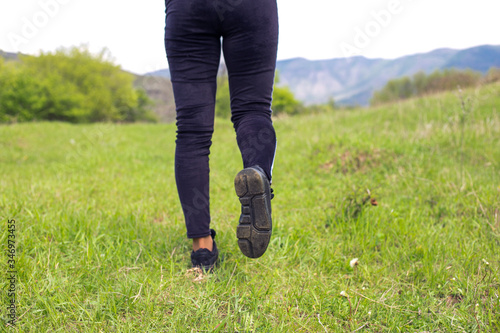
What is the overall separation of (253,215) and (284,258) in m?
0.63

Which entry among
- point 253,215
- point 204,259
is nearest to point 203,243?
point 204,259

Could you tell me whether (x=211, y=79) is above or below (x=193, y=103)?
above

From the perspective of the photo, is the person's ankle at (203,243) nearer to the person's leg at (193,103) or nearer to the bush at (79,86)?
the person's leg at (193,103)

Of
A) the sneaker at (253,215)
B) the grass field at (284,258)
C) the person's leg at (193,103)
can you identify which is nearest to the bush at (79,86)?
the grass field at (284,258)

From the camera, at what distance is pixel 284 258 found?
1654mm

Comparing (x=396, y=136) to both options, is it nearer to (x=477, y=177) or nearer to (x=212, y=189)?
(x=477, y=177)

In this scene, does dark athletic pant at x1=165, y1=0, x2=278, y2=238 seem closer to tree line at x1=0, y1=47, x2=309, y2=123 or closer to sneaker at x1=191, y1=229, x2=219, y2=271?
sneaker at x1=191, y1=229, x2=219, y2=271

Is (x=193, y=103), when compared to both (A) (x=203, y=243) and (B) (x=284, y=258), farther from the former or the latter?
(B) (x=284, y=258)

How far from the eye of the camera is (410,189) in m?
2.67

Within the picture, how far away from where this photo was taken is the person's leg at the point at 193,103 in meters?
1.34

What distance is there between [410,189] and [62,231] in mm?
2593

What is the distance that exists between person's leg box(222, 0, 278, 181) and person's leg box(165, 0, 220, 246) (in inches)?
3.8

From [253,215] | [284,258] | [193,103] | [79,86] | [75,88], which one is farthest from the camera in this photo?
[79,86]

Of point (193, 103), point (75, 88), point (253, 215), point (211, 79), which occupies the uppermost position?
point (75, 88)
